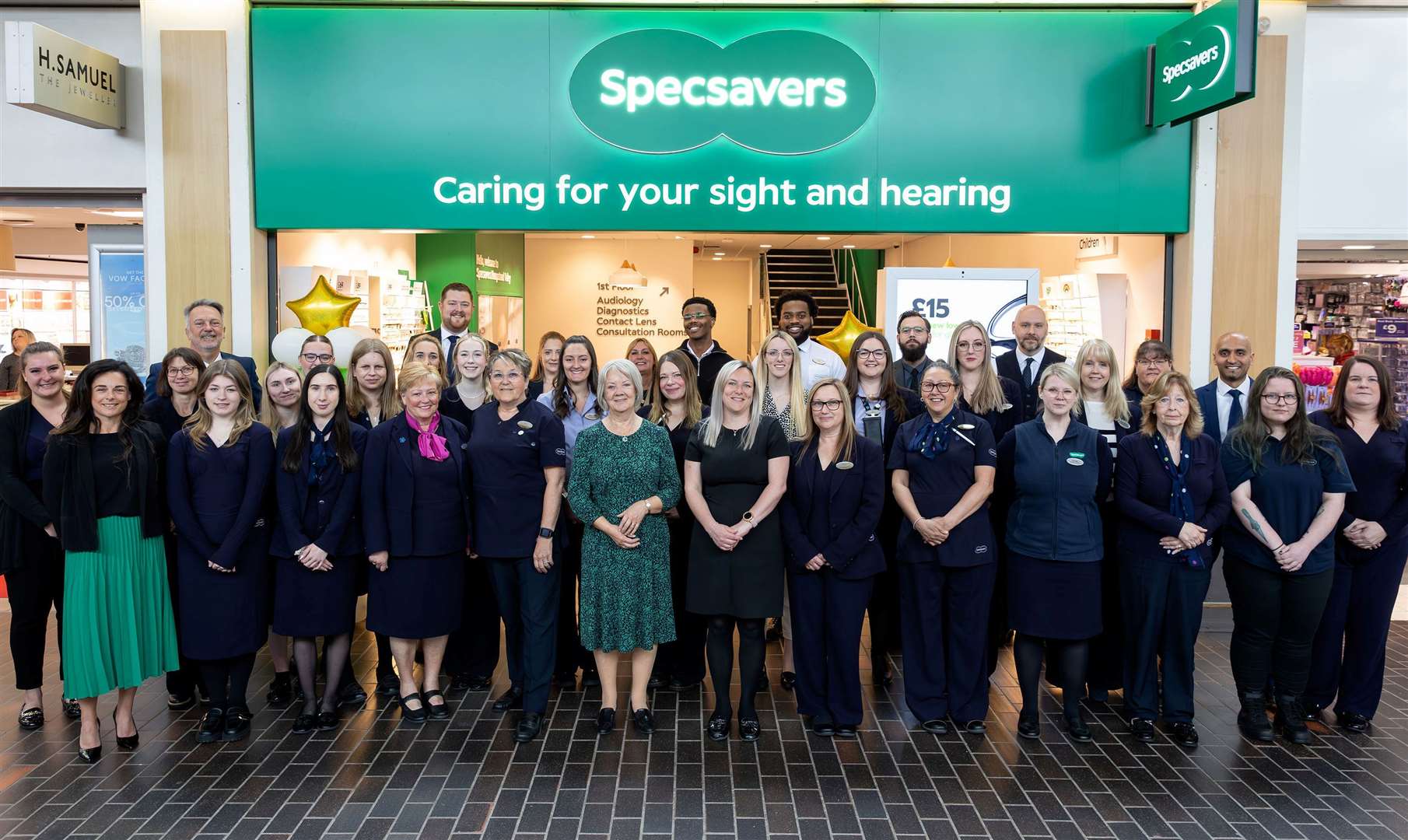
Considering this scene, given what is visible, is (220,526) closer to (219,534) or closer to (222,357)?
(219,534)

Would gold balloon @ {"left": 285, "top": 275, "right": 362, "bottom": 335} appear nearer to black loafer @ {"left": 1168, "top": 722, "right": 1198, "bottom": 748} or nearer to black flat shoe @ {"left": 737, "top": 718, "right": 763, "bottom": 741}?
black flat shoe @ {"left": 737, "top": 718, "right": 763, "bottom": 741}

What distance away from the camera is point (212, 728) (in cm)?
469

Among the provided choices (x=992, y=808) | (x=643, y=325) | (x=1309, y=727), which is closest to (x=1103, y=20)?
(x=1309, y=727)

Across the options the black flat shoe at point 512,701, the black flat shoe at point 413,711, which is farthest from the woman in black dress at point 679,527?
the black flat shoe at point 413,711

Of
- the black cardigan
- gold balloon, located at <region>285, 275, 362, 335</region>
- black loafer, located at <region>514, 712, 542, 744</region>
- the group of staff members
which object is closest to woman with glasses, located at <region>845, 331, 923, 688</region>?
the group of staff members

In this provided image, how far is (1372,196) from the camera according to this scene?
6.85 metres

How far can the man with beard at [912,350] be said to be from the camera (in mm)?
5859

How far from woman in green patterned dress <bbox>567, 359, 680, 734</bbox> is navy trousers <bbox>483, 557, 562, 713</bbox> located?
0.55 ft

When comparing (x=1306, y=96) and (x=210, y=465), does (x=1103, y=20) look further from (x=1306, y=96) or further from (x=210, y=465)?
(x=210, y=465)

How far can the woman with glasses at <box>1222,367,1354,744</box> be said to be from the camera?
464 centimetres

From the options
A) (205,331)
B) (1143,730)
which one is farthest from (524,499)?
(1143,730)

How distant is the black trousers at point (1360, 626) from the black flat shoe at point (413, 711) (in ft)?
13.9

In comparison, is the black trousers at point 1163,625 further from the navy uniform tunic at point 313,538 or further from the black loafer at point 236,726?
the black loafer at point 236,726

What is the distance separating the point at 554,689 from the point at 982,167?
4.15m
